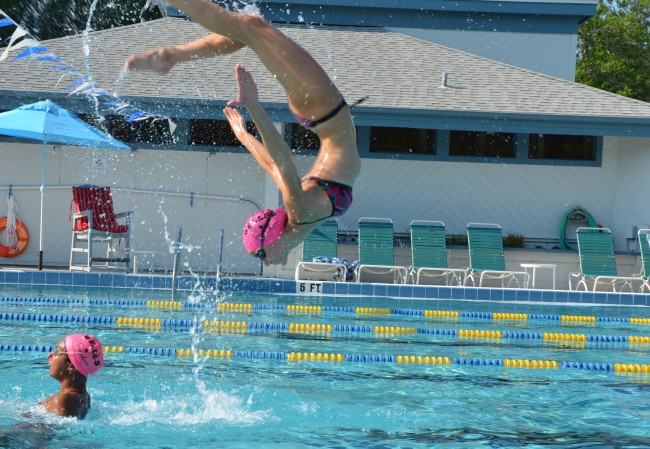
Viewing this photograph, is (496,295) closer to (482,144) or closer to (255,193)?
(482,144)

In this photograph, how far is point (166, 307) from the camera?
425 inches

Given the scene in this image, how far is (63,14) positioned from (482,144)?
715 inches

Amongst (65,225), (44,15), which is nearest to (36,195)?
(65,225)

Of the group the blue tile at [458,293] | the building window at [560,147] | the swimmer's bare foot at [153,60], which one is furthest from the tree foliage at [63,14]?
the swimmer's bare foot at [153,60]

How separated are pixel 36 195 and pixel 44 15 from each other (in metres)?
16.6

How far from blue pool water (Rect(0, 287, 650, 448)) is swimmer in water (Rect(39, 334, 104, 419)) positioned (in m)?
0.11

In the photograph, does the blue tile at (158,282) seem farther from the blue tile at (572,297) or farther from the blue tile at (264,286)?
the blue tile at (572,297)

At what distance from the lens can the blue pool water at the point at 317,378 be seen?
5.89m

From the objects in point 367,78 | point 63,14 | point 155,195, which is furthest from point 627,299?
point 63,14

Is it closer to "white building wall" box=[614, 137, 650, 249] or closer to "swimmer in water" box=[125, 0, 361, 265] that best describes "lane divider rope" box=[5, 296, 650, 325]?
"white building wall" box=[614, 137, 650, 249]

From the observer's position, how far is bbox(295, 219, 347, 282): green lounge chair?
1349 cm

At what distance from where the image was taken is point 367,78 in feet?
51.3

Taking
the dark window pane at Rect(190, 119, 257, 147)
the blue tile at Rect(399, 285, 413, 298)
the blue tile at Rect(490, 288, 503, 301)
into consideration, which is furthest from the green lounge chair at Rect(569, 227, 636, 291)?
the dark window pane at Rect(190, 119, 257, 147)

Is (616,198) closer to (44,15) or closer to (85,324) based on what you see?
(85,324)
